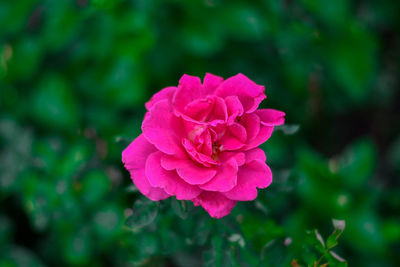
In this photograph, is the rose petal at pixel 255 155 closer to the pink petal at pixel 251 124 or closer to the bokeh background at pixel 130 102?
the pink petal at pixel 251 124

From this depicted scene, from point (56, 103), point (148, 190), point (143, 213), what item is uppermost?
point (148, 190)

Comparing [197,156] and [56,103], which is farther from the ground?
[197,156]

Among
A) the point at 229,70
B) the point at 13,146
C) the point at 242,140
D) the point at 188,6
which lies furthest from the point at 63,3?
the point at 242,140

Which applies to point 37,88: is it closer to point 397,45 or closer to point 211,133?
point 211,133

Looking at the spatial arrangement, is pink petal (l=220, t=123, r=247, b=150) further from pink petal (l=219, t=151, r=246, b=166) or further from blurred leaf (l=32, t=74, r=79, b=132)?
blurred leaf (l=32, t=74, r=79, b=132)

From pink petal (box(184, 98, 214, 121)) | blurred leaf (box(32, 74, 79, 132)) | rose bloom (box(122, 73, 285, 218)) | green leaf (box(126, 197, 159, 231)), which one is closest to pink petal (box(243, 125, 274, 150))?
rose bloom (box(122, 73, 285, 218))

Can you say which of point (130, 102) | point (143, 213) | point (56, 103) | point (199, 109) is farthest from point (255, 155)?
point (56, 103)

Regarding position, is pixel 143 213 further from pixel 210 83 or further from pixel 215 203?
pixel 210 83

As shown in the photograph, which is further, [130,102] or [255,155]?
[130,102]
